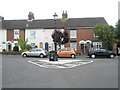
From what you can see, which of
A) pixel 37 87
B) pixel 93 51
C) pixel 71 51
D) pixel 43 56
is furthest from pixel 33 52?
pixel 37 87

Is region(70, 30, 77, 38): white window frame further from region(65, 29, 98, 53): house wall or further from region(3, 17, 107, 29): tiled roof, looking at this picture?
region(3, 17, 107, 29): tiled roof

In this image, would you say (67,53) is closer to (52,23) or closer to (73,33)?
(73,33)

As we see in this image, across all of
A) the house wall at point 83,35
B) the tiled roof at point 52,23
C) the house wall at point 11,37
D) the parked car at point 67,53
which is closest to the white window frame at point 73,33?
the house wall at point 83,35

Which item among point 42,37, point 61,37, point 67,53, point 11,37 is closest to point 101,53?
point 67,53

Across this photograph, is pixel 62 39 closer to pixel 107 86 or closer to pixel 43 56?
pixel 43 56

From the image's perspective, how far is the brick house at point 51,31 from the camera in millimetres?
35562

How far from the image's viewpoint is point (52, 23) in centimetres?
3869

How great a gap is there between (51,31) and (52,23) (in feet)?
8.12

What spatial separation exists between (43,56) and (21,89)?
20.2m

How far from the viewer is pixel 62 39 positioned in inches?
1303

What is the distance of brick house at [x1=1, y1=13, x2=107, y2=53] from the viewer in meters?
35.6

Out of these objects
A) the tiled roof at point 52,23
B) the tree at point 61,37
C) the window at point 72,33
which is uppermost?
the tiled roof at point 52,23

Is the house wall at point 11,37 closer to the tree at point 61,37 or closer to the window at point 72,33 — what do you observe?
the tree at point 61,37

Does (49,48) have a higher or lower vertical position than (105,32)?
lower
